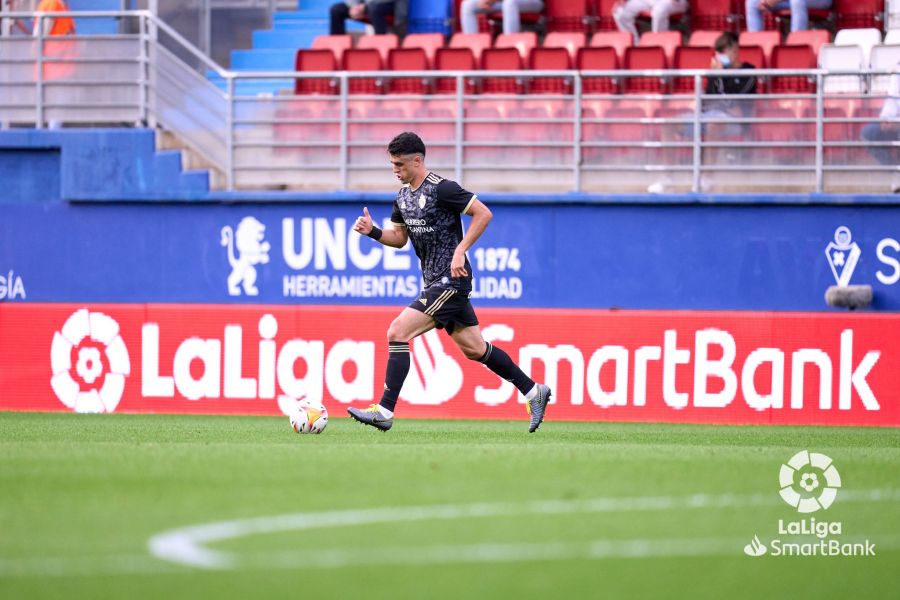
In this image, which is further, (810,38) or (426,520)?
(810,38)

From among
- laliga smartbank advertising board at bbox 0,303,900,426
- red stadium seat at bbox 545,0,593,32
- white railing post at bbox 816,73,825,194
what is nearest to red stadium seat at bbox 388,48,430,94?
red stadium seat at bbox 545,0,593,32

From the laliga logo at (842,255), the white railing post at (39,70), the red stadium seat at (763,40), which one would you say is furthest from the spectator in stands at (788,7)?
the white railing post at (39,70)

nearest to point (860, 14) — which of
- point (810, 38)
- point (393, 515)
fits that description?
point (810, 38)

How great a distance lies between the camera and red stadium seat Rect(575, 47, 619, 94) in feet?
58.7

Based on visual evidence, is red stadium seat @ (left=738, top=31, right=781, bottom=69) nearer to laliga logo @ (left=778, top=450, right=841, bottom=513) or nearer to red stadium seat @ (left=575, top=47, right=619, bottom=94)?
red stadium seat @ (left=575, top=47, right=619, bottom=94)

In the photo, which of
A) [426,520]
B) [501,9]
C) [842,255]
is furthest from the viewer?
[501,9]

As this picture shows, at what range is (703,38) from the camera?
62.1ft

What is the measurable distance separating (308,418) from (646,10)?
10930 mm

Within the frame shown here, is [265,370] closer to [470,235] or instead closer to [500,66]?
[470,235]

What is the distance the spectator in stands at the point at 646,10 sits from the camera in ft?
64.5

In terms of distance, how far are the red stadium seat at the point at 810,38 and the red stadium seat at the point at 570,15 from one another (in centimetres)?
322

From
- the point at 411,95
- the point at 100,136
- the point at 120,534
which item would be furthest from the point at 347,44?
the point at 120,534

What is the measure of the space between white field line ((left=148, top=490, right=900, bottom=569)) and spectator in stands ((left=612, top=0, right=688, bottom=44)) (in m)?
13.5

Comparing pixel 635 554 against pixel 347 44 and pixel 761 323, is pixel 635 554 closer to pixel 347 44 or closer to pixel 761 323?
pixel 761 323
